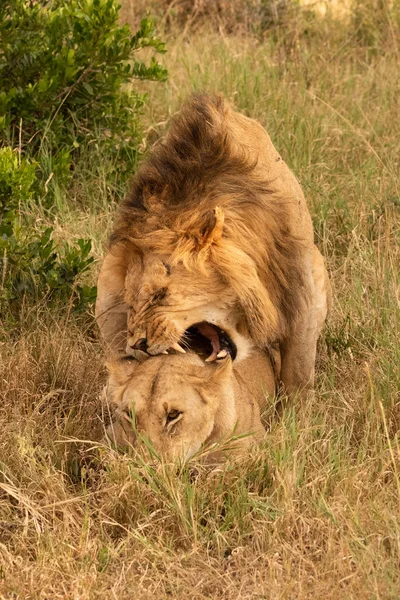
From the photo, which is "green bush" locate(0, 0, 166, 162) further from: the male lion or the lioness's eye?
the lioness's eye

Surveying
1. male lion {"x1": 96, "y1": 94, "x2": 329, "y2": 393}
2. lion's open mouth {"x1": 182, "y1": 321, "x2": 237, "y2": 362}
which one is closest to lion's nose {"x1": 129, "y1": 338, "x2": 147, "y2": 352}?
male lion {"x1": 96, "y1": 94, "x2": 329, "y2": 393}

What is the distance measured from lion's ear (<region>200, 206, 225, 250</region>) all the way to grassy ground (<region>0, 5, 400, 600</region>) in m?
0.70

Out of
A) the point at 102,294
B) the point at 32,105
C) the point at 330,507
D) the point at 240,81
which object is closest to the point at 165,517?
the point at 330,507

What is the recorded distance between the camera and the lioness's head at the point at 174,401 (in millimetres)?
3766

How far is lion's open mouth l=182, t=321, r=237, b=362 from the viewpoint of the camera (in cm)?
416

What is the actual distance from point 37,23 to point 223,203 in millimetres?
2132

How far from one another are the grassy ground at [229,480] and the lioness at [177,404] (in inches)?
4.1

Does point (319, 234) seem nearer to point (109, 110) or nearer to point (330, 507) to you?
point (109, 110)

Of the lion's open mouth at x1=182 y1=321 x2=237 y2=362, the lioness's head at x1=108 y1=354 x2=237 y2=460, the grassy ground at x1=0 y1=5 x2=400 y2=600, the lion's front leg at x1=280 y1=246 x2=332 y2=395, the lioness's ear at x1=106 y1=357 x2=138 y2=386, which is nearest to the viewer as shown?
the grassy ground at x1=0 y1=5 x2=400 y2=600

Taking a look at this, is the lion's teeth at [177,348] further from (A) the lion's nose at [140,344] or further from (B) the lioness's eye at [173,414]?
(B) the lioness's eye at [173,414]

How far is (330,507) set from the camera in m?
3.60

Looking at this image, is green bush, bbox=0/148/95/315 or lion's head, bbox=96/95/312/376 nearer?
lion's head, bbox=96/95/312/376

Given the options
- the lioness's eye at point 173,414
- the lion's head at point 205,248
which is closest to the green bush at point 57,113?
the lion's head at point 205,248

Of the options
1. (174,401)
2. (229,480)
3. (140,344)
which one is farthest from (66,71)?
(229,480)
